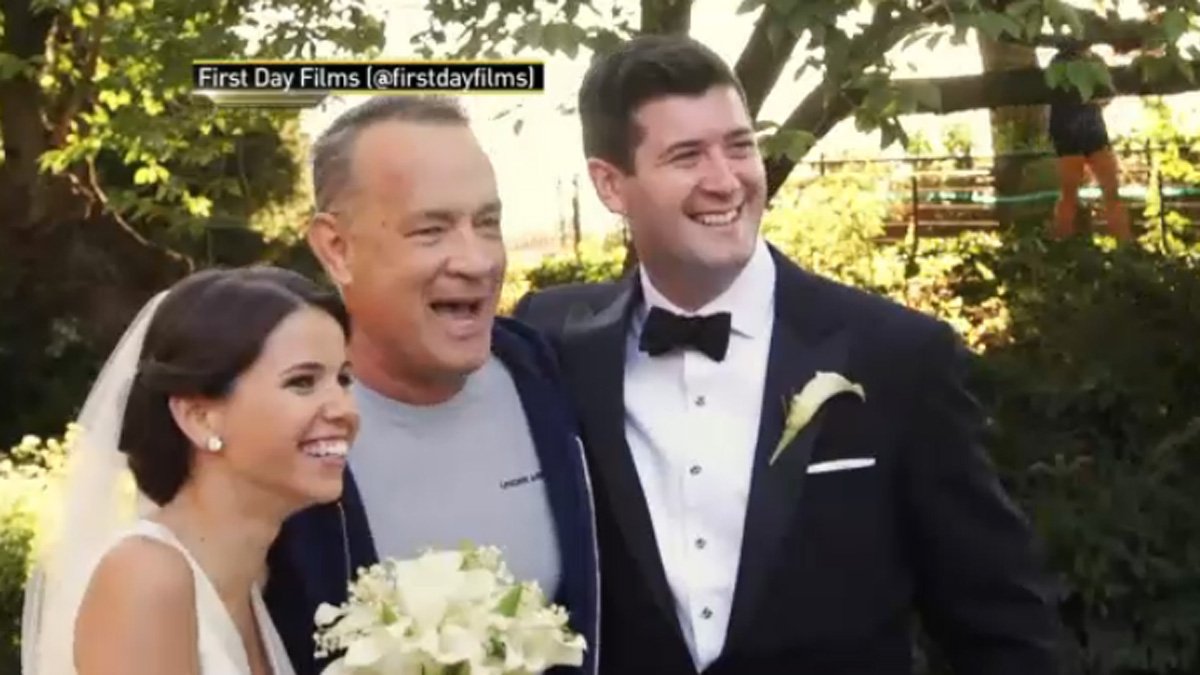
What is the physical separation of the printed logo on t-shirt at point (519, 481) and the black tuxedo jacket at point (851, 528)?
97 millimetres

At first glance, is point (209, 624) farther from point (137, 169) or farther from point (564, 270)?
point (564, 270)

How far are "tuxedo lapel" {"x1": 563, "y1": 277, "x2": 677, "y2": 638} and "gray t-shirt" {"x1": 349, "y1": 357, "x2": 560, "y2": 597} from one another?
10 cm

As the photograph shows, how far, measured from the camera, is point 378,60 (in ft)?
22.8

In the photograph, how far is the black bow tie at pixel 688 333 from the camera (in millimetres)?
2682

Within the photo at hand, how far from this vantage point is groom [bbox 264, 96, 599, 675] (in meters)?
2.54

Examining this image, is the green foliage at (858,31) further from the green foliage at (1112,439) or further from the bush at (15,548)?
the bush at (15,548)

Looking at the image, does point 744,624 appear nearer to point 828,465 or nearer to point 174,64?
point 828,465

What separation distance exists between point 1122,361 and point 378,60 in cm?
317

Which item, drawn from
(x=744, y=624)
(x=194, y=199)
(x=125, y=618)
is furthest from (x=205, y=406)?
(x=194, y=199)

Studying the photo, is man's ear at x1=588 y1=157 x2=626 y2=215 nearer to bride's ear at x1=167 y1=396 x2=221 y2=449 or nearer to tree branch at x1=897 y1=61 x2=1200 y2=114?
bride's ear at x1=167 y1=396 x2=221 y2=449

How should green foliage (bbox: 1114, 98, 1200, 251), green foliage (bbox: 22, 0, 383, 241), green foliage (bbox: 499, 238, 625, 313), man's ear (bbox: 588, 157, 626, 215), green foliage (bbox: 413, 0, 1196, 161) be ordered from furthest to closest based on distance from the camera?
1. green foliage (bbox: 499, 238, 625, 313)
2. green foliage (bbox: 1114, 98, 1200, 251)
3. green foliage (bbox: 22, 0, 383, 241)
4. green foliage (bbox: 413, 0, 1196, 161)
5. man's ear (bbox: 588, 157, 626, 215)

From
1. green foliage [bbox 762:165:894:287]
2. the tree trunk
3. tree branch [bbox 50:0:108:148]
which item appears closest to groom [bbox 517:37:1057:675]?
the tree trunk

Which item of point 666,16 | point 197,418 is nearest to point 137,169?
point 666,16

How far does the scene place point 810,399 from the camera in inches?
103
